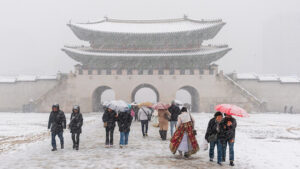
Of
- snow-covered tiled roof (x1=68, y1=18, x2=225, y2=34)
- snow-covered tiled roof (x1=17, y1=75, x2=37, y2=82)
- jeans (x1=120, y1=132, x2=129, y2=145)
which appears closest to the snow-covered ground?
jeans (x1=120, y1=132, x2=129, y2=145)

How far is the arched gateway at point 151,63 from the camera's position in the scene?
27.8m

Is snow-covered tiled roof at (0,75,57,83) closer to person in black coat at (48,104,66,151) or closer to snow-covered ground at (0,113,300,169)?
snow-covered ground at (0,113,300,169)

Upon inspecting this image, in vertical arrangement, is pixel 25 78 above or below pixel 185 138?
above

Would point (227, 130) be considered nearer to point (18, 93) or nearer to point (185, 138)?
point (185, 138)

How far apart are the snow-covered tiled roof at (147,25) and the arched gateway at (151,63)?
12 cm

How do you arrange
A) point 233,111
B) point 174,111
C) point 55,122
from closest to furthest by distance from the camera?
point 233,111, point 55,122, point 174,111

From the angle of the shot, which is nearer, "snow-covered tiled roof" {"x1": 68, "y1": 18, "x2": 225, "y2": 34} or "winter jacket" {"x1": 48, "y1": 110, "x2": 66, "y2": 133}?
"winter jacket" {"x1": 48, "y1": 110, "x2": 66, "y2": 133}

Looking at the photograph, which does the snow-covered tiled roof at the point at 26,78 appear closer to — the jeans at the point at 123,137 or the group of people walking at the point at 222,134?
the jeans at the point at 123,137

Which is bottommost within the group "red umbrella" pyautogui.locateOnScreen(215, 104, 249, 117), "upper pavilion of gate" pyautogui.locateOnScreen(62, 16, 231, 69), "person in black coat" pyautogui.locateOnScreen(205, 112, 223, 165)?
"person in black coat" pyautogui.locateOnScreen(205, 112, 223, 165)

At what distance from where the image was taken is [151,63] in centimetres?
2897

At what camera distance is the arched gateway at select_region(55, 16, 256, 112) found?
2781cm

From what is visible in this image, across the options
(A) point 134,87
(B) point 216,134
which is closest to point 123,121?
(B) point 216,134

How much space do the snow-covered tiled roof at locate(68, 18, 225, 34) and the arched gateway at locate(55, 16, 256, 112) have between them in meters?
0.12

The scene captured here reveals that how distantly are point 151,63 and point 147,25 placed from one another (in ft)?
21.7
